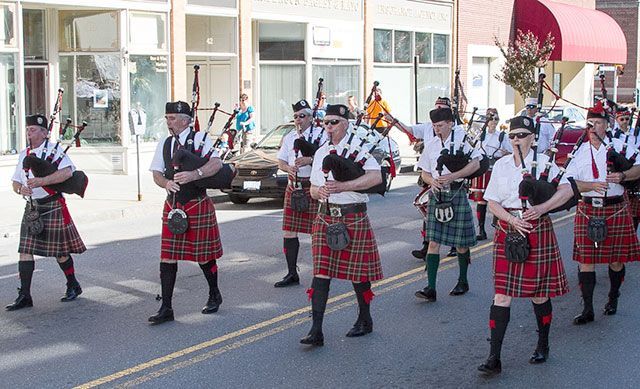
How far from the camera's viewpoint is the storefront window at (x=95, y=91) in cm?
2025

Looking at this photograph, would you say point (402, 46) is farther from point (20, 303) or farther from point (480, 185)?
point (20, 303)

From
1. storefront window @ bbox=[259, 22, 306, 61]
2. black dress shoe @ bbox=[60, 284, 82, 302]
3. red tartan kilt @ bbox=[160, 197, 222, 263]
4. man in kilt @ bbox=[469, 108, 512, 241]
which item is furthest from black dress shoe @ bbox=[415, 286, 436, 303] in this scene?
storefront window @ bbox=[259, 22, 306, 61]

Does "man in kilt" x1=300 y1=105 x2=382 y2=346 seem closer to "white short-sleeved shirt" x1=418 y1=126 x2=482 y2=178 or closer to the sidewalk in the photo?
"white short-sleeved shirt" x1=418 y1=126 x2=482 y2=178

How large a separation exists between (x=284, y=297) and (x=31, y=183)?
2485mm

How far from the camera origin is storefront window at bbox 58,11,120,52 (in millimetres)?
20094

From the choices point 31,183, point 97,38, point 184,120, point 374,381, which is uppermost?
point 97,38

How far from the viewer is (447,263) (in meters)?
10.8

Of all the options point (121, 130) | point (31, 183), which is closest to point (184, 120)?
point (31, 183)

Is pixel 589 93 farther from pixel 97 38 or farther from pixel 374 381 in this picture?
pixel 374 381

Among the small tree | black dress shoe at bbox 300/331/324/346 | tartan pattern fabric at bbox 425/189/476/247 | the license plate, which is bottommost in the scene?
black dress shoe at bbox 300/331/324/346

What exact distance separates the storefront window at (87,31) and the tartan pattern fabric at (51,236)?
11.8 meters

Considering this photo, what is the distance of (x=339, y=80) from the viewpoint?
27094 mm

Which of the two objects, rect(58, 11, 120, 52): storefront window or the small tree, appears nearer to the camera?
rect(58, 11, 120, 52): storefront window

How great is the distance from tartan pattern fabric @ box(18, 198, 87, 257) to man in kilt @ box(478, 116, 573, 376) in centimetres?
399
